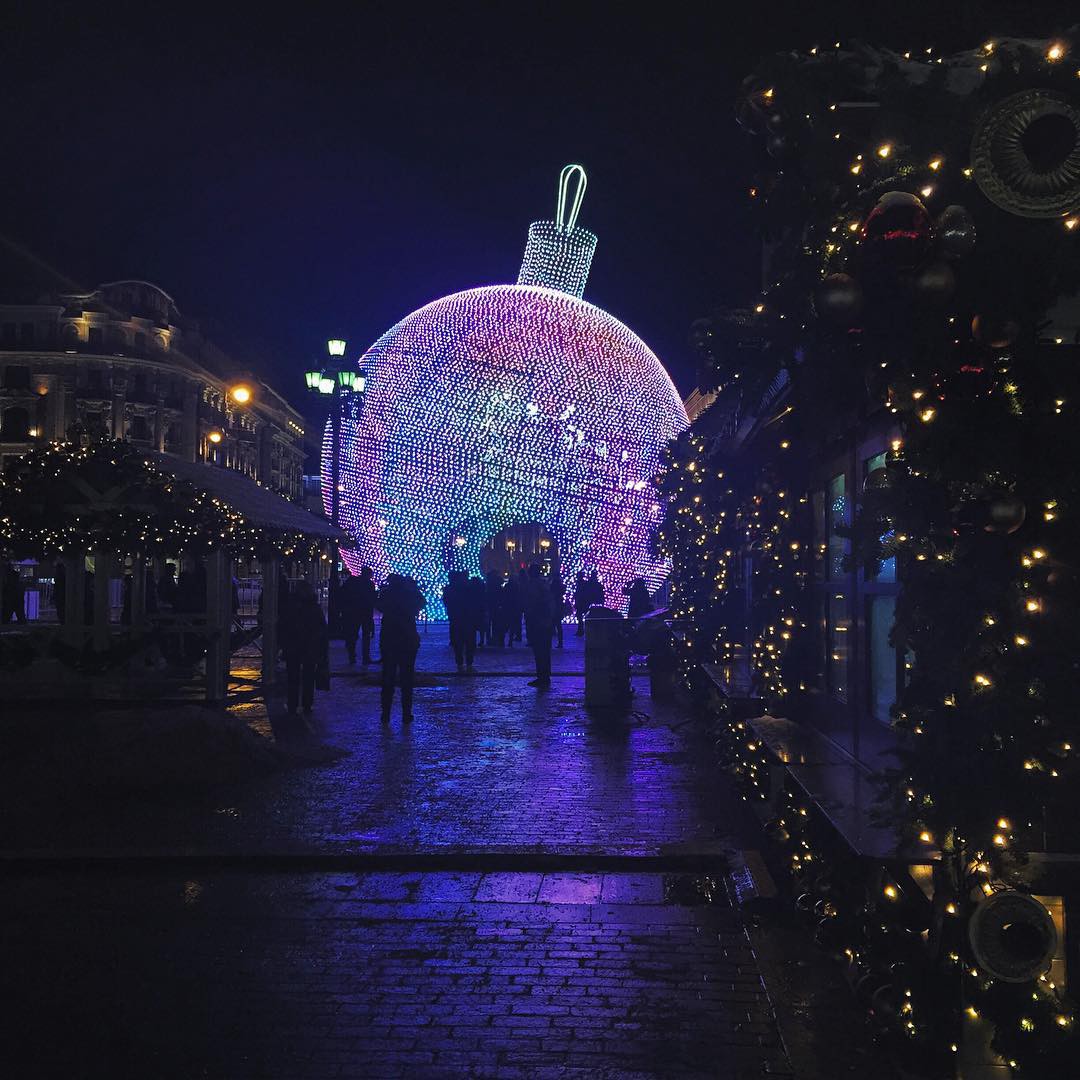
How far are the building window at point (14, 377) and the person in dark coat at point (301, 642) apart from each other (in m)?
63.9

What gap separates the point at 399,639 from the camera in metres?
13.7

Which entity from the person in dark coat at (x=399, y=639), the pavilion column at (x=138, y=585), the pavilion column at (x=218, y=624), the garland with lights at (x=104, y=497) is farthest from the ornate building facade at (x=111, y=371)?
the person in dark coat at (x=399, y=639)

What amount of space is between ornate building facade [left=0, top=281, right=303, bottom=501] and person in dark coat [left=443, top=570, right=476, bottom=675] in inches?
1995

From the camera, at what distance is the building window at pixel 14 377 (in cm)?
7044

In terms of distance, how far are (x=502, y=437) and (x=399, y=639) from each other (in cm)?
1854

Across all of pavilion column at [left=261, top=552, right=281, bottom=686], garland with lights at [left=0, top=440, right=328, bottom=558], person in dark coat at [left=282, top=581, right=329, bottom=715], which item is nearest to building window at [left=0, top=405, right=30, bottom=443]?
pavilion column at [left=261, top=552, right=281, bottom=686]

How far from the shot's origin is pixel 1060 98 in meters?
3.73

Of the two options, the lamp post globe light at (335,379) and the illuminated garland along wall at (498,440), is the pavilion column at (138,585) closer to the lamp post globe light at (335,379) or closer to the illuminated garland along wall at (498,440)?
the lamp post globe light at (335,379)

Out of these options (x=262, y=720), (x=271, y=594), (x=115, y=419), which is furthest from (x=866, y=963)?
(x=115, y=419)

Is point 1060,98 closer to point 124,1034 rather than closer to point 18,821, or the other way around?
point 124,1034

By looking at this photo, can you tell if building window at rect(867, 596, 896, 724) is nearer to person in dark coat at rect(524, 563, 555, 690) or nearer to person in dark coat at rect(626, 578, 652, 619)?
person in dark coat at rect(524, 563, 555, 690)

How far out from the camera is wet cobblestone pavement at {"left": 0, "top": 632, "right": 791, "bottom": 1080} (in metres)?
4.18

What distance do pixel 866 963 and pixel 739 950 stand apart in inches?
41.8

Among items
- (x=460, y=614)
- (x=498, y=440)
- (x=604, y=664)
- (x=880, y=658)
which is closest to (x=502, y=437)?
(x=498, y=440)
